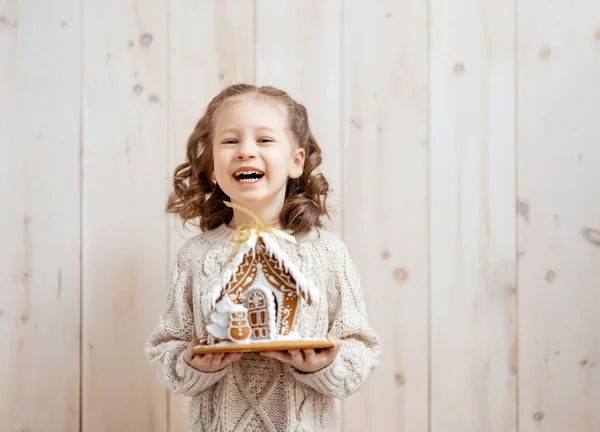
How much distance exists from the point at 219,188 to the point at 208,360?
35 centimetres

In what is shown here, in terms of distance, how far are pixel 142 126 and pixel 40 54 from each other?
0.27m

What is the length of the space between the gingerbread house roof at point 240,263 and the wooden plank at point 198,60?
A: 46cm

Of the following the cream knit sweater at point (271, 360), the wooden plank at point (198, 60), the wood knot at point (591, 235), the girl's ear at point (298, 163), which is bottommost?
the cream knit sweater at point (271, 360)

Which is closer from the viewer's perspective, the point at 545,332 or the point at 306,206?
Result: the point at 306,206

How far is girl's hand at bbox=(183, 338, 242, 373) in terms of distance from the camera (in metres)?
1.03

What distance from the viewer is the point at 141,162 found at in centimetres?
147

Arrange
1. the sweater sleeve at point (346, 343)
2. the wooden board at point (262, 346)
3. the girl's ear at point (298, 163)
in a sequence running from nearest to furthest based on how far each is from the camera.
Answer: the wooden board at point (262, 346)
the sweater sleeve at point (346, 343)
the girl's ear at point (298, 163)


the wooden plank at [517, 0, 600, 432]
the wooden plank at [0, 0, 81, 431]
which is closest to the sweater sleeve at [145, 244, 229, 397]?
the wooden plank at [0, 0, 81, 431]

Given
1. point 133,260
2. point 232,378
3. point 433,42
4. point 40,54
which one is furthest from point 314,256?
point 40,54

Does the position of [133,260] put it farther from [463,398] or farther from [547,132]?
[547,132]

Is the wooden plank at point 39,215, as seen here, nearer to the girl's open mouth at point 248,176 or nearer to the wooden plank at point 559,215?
the girl's open mouth at point 248,176

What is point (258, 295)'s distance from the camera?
102 centimetres

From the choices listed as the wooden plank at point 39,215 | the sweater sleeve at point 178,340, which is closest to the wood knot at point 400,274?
the sweater sleeve at point 178,340

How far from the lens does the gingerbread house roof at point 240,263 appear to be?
1.01 metres
